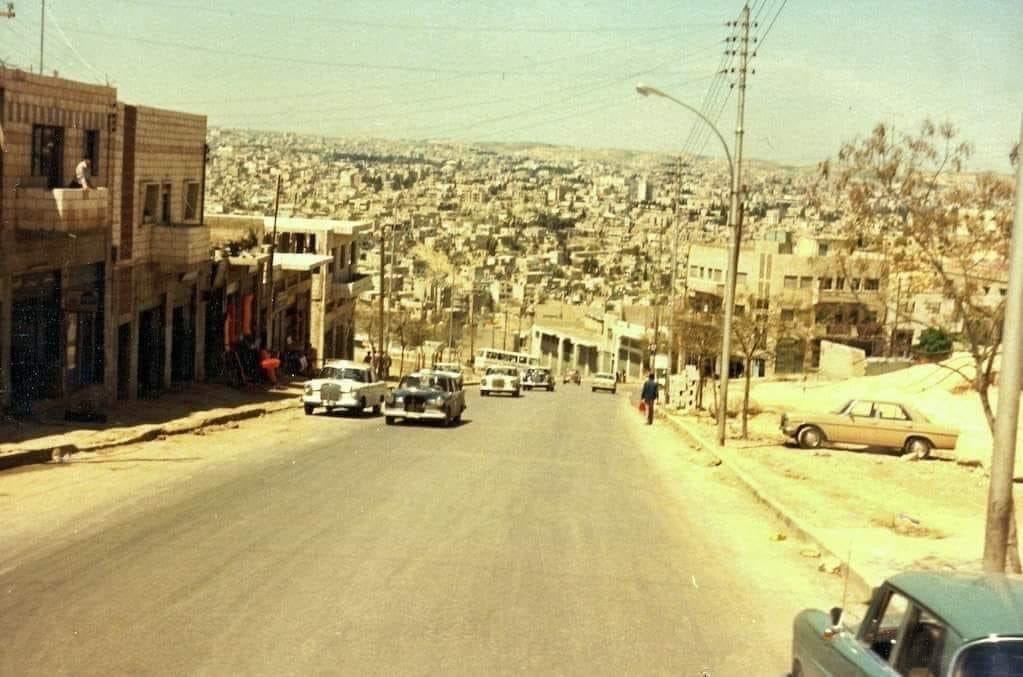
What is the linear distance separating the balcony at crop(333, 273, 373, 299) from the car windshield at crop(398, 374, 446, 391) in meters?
38.4

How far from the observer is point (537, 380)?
262ft

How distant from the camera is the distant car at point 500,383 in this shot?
63625 millimetres

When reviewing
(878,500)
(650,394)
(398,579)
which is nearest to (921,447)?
(878,500)

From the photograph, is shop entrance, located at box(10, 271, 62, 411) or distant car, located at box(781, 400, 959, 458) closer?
shop entrance, located at box(10, 271, 62, 411)

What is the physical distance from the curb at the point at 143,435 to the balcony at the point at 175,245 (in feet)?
16.2

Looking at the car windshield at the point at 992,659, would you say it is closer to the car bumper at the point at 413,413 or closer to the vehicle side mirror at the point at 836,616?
the vehicle side mirror at the point at 836,616

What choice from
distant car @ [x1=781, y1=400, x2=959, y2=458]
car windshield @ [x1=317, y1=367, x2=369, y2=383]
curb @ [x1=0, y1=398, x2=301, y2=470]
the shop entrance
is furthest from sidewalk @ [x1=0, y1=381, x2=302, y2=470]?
distant car @ [x1=781, y1=400, x2=959, y2=458]

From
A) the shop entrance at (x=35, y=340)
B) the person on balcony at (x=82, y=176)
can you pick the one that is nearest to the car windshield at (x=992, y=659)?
the shop entrance at (x=35, y=340)

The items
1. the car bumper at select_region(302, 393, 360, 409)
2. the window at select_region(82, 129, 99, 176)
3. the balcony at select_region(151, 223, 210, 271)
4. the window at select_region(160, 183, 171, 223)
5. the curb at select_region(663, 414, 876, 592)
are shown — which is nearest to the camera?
the curb at select_region(663, 414, 876, 592)

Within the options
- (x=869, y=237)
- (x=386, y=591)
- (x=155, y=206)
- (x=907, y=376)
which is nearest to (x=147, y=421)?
(x=155, y=206)

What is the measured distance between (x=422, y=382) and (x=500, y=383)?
27.7 meters

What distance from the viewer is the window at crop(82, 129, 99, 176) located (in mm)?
Result: 31234

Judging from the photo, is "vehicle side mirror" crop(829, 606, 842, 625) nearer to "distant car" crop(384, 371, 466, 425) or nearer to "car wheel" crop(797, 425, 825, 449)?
"car wheel" crop(797, 425, 825, 449)

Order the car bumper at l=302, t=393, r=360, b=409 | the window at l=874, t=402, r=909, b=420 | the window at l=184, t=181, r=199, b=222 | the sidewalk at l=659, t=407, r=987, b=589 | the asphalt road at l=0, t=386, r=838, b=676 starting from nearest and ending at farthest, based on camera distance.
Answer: the asphalt road at l=0, t=386, r=838, b=676 → the sidewalk at l=659, t=407, r=987, b=589 → the window at l=874, t=402, r=909, b=420 → the car bumper at l=302, t=393, r=360, b=409 → the window at l=184, t=181, r=199, b=222
